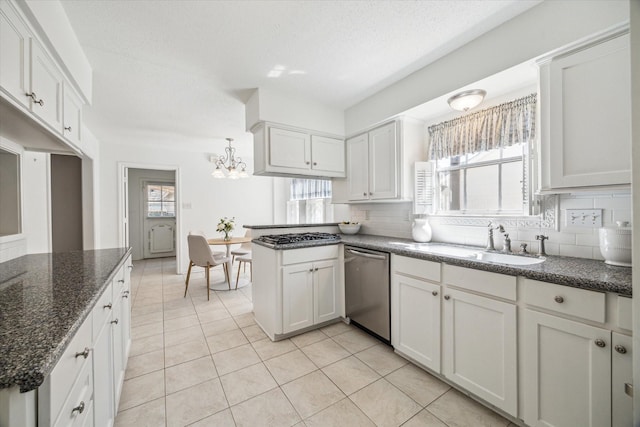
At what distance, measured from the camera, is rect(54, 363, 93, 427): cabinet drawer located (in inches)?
28.7

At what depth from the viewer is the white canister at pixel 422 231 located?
8.11 ft

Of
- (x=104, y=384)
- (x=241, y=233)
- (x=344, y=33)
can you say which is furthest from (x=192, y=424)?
(x=241, y=233)

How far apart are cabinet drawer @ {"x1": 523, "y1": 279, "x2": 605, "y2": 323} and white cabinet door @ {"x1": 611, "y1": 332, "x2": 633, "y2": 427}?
3.9 inches

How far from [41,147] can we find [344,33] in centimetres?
231

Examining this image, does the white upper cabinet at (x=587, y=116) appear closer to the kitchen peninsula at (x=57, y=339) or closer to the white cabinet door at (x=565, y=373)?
the white cabinet door at (x=565, y=373)

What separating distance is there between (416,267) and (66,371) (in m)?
1.86

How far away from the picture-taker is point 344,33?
183 centimetres

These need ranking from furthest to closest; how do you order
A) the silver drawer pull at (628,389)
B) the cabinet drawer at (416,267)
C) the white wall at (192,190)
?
the white wall at (192,190)
the cabinet drawer at (416,267)
the silver drawer pull at (628,389)

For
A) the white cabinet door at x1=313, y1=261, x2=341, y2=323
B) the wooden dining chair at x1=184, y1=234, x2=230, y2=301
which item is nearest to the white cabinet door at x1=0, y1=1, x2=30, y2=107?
the white cabinet door at x1=313, y1=261, x2=341, y2=323

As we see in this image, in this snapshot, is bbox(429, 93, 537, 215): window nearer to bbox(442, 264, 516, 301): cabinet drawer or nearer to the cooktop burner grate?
bbox(442, 264, 516, 301): cabinet drawer

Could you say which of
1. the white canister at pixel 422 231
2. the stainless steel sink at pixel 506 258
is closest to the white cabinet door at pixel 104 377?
the stainless steel sink at pixel 506 258

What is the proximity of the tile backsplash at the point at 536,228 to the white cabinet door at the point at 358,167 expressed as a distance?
0.38 m

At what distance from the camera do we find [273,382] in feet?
5.94

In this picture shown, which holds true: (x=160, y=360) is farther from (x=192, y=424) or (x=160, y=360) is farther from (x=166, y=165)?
(x=166, y=165)
